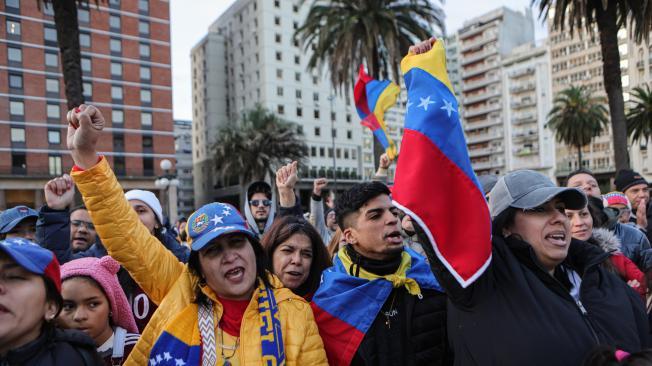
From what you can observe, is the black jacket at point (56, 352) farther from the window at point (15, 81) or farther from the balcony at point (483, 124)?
the balcony at point (483, 124)

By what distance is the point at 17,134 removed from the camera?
4369 cm

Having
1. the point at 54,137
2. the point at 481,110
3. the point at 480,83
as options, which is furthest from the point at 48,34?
the point at 480,83

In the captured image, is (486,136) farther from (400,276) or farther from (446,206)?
(446,206)

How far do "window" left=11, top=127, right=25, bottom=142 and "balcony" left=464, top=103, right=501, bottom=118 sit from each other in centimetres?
7164

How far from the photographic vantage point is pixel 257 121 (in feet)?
154

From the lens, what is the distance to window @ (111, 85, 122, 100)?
161ft

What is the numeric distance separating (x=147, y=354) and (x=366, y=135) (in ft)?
211

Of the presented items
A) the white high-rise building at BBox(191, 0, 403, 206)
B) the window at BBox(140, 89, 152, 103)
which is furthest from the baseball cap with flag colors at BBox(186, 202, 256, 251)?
the white high-rise building at BBox(191, 0, 403, 206)

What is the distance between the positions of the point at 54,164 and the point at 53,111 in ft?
16.8

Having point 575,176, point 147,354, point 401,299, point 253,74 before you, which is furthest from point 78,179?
point 253,74

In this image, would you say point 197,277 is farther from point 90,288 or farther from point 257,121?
point 257,121

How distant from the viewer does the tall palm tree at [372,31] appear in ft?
51.0

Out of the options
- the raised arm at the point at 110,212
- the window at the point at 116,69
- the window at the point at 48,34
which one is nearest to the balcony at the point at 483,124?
the window at the point at 116,69

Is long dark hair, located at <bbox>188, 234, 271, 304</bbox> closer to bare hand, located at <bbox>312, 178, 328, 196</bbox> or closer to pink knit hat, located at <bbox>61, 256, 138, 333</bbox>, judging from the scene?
pink knit hat, located at <bbox>61, 256, 138, 333</bbox>
